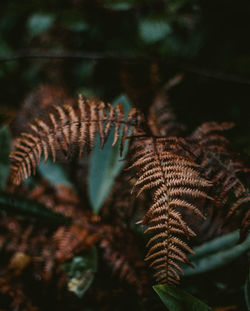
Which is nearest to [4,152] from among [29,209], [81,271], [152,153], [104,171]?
[29,209]

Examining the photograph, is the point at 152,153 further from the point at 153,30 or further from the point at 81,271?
the point at 153,30

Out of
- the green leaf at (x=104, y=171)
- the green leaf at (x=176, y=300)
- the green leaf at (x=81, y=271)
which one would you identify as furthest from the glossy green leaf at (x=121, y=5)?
the green leaf at (x=176, y=300)

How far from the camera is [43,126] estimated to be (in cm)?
74

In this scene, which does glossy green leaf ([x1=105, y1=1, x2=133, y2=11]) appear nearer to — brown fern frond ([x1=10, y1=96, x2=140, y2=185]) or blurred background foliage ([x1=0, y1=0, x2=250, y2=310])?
blurred background foliage ([x1=0, y1=0, x2=250, y2=310])

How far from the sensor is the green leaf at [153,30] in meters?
1.29

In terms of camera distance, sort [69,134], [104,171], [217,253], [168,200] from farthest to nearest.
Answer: [104,171] → [217,253] → [69,134] → [168,200]

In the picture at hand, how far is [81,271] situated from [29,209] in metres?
0.27

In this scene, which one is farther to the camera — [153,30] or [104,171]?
[153,30]

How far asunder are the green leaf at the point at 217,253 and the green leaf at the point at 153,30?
0.91 metres

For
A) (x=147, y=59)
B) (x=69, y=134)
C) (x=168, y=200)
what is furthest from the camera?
(x=147, y=59)

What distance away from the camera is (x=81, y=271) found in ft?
3.05

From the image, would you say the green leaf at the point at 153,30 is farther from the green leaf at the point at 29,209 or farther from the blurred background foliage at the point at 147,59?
the green leaf at the point at 29,209

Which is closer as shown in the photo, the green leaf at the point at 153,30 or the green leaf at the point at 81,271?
the green leaf at the point at 81,271

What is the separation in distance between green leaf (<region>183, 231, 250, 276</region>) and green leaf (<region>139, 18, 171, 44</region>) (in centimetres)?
91
